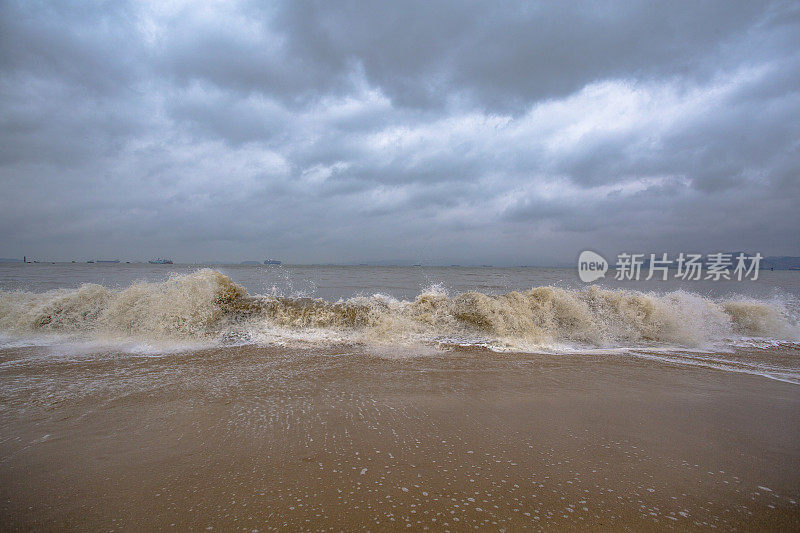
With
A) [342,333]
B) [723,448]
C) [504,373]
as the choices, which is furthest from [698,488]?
[342,333]

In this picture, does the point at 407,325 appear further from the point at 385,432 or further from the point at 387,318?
the point at 385,432

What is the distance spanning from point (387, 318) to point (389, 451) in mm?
4913

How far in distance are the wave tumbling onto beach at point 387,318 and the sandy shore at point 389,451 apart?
227 centimetres

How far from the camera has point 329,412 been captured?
3.17 m

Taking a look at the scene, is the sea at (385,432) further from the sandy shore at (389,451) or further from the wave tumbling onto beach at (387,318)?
the wave tumbling onto beach at (387,318)

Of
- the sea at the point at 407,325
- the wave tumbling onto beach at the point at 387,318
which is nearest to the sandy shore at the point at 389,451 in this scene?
the sea at the point at 407,325

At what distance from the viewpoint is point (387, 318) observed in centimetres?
741

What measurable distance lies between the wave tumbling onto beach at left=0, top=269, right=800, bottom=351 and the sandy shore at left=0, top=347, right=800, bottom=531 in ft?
7.43

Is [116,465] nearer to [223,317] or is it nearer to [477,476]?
[477,476]

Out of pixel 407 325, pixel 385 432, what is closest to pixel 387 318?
pixel 407 325

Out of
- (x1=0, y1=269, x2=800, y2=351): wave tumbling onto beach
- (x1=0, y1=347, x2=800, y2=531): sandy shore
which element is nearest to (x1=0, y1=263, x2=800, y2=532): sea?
(x1=0, y1=347, x2=800, y2=531): sandy shore

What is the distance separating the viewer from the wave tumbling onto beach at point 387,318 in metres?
6.58

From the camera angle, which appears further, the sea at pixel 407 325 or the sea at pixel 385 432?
the sea at pixel 407 325

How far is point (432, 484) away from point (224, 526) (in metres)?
1.13
